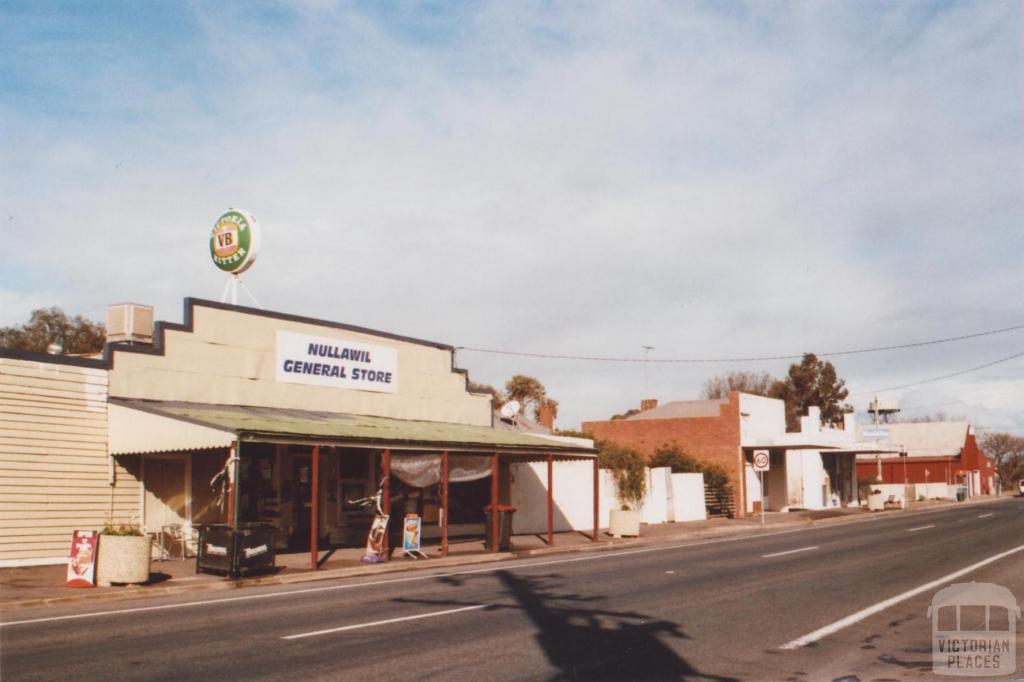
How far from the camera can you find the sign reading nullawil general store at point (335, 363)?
2409 centimetres

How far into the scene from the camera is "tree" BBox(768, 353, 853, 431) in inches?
3561

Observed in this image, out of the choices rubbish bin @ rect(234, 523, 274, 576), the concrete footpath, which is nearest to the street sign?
the concrete footpath

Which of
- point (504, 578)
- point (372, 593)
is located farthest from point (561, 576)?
point (372, 593)

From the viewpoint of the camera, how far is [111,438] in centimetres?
1980

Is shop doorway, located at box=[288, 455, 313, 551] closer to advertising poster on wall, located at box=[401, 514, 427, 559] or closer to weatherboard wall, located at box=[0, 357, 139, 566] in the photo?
advertising poster on wall, located at box=[401, 514, 427, 559]

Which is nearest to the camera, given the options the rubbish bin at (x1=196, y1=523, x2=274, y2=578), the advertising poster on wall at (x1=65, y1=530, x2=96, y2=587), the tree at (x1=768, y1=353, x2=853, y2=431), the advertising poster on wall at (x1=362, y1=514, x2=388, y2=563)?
the advertising poster on wall at (x1=65, y1=530, x2=96, y2=587)

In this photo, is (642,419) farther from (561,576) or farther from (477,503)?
(561,576)

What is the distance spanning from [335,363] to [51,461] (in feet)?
26.9

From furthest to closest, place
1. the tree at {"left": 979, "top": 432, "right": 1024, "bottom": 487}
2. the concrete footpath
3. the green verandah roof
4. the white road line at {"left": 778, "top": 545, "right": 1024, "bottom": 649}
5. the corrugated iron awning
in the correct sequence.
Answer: the tree at {"left": 979, "top": 432, "right": 1024, "bottom": 487}
the green verandah roof
the corrugated iron awning
the concrete footpath
the white road line at {"left": 778, "top": 545, "right": 1024, "bottom": 649}

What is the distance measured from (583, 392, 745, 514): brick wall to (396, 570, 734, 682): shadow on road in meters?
31.4

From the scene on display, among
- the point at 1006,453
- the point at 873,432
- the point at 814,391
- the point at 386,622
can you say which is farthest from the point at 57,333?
the point at 1006,453

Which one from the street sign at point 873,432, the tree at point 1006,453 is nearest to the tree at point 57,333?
the street sign at point 873,432

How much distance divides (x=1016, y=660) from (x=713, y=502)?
104 feet

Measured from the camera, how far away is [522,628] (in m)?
10.9
